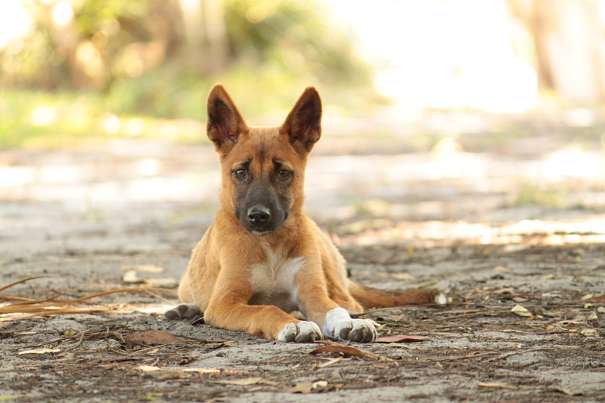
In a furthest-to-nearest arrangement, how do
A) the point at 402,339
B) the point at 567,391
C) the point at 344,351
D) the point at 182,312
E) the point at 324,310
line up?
the point at 182,312, the point at 324,310, the point at 402,339, the point at 344,351, the point at 567,391

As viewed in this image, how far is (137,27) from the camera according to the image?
28344mm

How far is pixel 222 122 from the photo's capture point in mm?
6949

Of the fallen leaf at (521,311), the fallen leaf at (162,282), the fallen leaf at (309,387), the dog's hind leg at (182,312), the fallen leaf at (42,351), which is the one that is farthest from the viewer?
the fallen leaf at (162,282)

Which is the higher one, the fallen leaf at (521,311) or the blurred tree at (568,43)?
the blurred tree at (568,43)

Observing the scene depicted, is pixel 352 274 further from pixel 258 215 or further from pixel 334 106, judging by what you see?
pixel 334 106

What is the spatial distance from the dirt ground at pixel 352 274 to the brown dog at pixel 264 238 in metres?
0.22

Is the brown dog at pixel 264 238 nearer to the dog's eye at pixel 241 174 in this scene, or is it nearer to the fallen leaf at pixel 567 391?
the dog's eye at pixel 241 174

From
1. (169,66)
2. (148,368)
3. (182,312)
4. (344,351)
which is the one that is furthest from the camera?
(169,66)

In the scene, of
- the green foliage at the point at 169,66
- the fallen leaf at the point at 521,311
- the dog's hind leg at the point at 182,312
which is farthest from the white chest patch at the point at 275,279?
the green foliage at the point at 169,66

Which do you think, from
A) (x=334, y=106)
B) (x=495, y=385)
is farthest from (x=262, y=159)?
(x=334, y=106)

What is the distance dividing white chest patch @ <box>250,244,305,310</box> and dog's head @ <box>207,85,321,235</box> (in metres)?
0.22

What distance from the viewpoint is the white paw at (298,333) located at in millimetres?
5930

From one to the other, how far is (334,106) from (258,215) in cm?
2063

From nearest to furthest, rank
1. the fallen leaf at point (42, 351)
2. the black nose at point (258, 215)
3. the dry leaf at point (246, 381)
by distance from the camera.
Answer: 1. the dry leaf at point (246, 381)
2. the fallen leaf at point (42, 351)
3. the black nose at point (258, 215)
